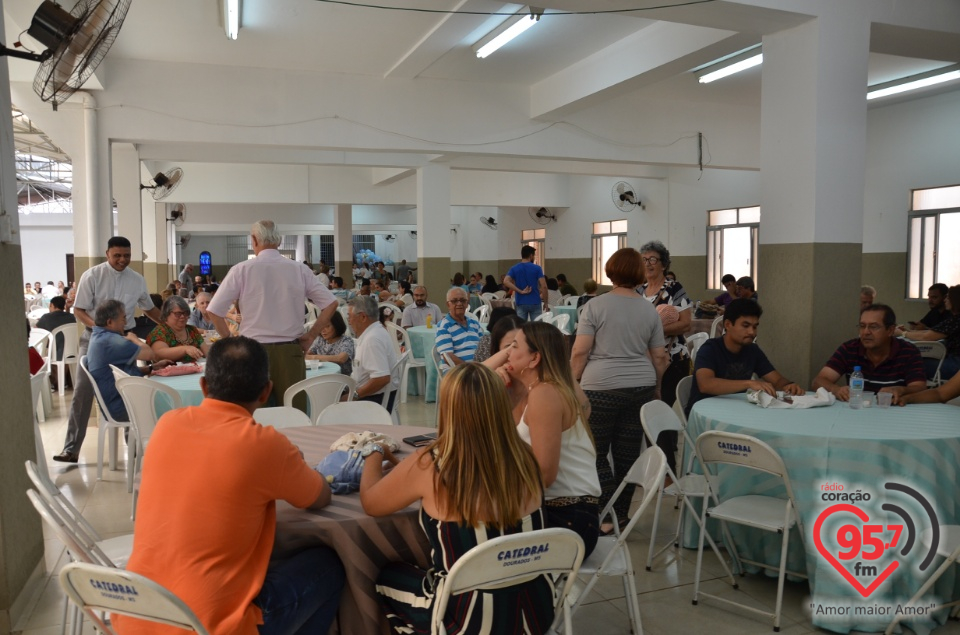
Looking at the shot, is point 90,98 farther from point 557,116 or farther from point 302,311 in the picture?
point 557,116

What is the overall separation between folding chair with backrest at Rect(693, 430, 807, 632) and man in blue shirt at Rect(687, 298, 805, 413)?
670 mm

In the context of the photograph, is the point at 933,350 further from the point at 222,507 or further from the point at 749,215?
the point at 749,215

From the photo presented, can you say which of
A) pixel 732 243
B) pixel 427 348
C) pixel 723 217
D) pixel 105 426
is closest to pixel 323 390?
pixel 105 426

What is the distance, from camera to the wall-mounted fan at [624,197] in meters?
13.8

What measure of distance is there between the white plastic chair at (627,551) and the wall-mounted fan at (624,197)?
37.2 ft

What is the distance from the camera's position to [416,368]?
771cm

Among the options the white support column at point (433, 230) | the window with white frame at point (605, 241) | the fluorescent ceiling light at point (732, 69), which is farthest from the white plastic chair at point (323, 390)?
the window with white frame at point (605, 241)

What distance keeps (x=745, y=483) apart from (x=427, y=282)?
289 inches

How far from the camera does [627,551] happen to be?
99.0 inches

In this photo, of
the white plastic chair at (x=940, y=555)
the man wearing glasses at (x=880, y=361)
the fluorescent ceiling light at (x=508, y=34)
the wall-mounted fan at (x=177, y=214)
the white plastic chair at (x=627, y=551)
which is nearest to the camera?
the white plastic chair at (x=627, y=551)

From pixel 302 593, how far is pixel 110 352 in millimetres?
3031

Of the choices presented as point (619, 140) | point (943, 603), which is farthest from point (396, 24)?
point (943, 603)

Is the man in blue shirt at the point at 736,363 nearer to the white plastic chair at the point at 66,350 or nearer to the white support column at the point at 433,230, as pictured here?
the white plastic chair at the point at 66,350

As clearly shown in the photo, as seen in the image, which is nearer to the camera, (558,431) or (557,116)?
(558,431)
